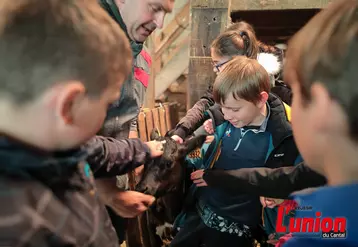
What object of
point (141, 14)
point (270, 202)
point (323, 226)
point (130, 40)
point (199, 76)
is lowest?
point (270, 202)

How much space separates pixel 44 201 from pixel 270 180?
3.79ft

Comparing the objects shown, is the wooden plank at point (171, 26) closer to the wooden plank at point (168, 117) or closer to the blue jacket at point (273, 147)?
the wooden plank at point (168, 117)

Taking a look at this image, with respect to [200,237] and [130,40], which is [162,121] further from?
[130,40]

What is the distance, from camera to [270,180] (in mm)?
1710

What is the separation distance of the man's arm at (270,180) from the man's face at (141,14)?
0.76m

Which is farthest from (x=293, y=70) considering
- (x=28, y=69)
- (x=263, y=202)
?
(x=263, y=202)

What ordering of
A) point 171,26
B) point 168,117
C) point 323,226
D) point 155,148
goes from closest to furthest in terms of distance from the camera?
point 323,226, point 155,148, point 168,117, point 171,26

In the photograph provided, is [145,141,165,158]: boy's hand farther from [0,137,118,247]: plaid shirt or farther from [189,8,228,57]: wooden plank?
[189,8,228,57]: wooden plank

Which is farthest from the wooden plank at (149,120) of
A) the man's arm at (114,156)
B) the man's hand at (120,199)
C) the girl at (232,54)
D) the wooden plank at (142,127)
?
the man's arm at (114,156)

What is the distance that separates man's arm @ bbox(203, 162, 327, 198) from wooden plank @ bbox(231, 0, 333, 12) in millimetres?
1815

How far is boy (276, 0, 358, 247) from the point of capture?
766mm

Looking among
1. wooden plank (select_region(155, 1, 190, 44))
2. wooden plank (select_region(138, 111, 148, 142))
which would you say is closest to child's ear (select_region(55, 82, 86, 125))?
wooden plank (select_region(138, 111, 148, 142))

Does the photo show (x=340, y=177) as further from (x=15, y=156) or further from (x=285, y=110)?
(x=285, y=110)

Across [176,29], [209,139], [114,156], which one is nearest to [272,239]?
[209,139]
